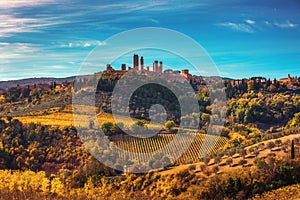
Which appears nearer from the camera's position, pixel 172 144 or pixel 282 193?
pixel 282 193

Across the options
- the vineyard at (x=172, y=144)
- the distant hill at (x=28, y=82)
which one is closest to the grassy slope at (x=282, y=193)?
the vineyard at (x=172, y=144)

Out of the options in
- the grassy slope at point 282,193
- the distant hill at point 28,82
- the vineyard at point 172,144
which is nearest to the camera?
the grassy slope at point 282,193

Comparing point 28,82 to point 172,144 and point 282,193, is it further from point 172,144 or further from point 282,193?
point 282,193

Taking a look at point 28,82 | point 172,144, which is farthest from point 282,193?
point 28,82

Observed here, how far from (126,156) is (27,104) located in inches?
594

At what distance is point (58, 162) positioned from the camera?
80.8ft

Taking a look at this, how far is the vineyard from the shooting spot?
24.4 metres

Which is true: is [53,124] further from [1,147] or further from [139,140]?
[139,140]

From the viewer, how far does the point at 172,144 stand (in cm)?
2653

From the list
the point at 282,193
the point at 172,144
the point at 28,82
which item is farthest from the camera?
the point at 28,82

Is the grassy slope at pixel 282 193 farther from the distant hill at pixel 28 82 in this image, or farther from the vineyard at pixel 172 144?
the distant hill at pixel 28 82

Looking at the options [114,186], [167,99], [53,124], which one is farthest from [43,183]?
[167,99]

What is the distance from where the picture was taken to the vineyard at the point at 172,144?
24.4 metres

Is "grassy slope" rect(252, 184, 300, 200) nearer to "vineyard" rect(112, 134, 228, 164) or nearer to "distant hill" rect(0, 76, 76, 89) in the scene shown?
"vineyard" rect(112, 134, 228, 164)
